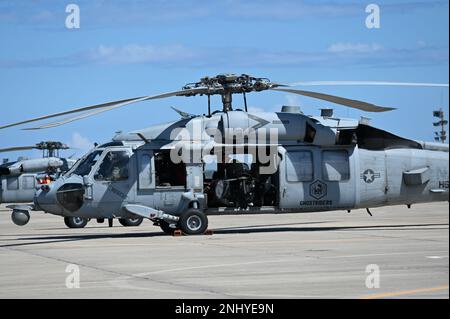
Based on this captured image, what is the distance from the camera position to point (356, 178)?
74.2ft

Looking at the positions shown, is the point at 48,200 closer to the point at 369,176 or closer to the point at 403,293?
the point at 369,176

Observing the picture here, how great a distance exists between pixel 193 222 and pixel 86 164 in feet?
10.5

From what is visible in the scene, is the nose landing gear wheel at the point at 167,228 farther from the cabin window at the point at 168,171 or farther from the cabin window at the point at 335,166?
the cabin window at the point at 335,166

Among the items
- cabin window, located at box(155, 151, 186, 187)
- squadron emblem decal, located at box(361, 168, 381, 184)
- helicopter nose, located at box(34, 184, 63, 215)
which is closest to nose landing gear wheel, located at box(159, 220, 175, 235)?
cabin window, located at box(155, 151, 186, 187)

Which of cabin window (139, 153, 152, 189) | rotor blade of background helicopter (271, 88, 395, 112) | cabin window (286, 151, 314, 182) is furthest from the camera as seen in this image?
cabin window (286, 151, 314, 182)

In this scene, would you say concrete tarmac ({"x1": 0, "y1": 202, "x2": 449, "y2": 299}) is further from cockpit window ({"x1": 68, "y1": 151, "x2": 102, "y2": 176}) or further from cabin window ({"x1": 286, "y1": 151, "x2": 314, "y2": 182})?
cockpit window ({"x1": 68, "y1": 151, "x2": 102, "y2": 176})

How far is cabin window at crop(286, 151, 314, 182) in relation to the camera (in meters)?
22.3

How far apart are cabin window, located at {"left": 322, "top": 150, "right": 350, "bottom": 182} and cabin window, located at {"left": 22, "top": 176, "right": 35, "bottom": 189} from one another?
2822 cm

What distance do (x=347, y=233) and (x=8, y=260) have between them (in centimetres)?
923
